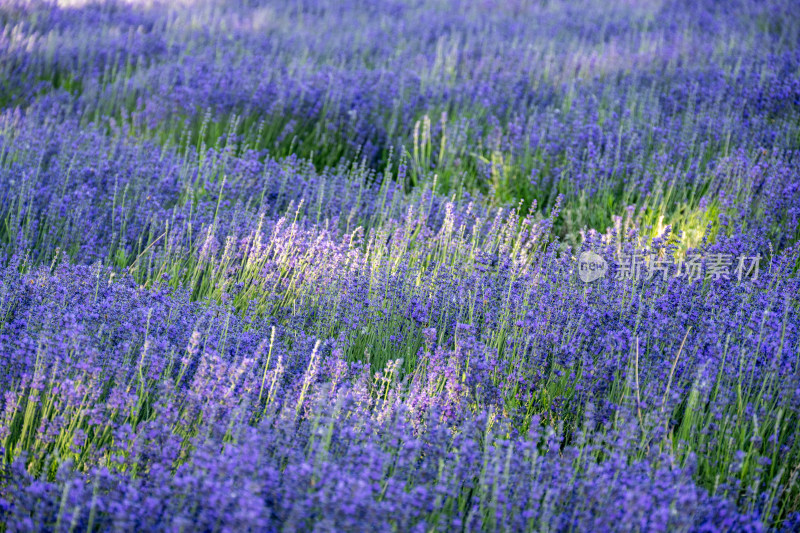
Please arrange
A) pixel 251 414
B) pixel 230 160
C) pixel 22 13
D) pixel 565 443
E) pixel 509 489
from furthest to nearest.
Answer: pixel 22 13, pixel 230 160, pixel 565 443, pixel 251 414, pixel 509 489

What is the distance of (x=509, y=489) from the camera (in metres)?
2.04

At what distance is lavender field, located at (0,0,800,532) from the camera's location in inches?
77.6

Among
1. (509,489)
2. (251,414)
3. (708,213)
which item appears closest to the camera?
(509,489)

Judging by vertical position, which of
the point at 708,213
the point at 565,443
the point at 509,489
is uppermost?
the point at 708,213

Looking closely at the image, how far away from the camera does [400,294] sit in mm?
3324

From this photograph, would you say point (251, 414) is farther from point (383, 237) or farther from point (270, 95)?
point (270, 95)

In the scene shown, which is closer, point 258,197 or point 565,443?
point 565,443

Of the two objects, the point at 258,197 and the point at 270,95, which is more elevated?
the point at 270,95

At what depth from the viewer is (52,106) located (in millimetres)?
5805

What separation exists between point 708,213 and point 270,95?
3.42 m

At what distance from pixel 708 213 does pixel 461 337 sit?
230 centimetres

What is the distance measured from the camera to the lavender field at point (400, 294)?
1972mm

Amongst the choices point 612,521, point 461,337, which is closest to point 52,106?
point 461,337

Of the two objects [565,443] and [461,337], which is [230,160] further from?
[565,443]
